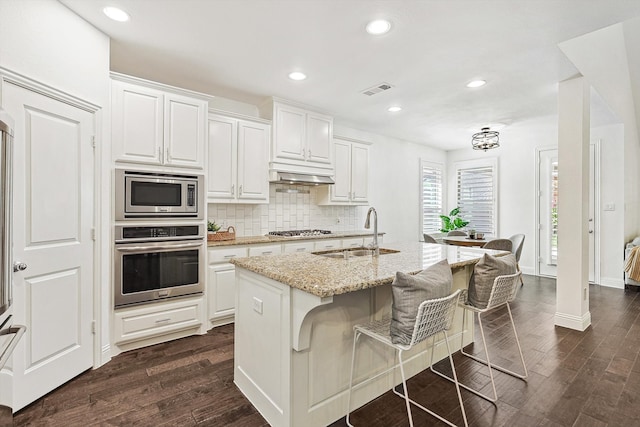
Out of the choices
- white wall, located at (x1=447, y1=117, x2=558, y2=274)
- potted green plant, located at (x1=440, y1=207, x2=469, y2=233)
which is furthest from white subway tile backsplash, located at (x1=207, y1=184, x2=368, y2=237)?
white wall, located at (x1=447, y1=117, x2=558, y2=274)

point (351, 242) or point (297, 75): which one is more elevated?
point (297, 75)

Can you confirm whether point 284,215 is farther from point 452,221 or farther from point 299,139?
point 452,221

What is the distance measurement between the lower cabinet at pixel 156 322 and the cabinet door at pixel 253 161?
134 cm

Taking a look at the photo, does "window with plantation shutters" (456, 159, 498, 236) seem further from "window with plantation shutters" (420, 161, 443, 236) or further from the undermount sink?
the undermount sink

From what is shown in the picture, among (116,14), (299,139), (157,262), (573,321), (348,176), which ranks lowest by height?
(573,321)

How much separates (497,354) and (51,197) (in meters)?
3.64

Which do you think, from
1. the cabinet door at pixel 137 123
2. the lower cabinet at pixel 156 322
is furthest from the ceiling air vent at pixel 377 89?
the lower cabinet at pixel 156 322

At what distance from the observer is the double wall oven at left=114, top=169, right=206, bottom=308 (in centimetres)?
265

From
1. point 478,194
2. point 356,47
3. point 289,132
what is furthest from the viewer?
point 478,194

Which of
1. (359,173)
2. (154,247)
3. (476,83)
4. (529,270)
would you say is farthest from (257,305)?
(529,270)

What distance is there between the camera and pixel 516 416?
187 centimetres

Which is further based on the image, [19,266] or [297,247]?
[297,247]

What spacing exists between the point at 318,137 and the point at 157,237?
95.3 inches

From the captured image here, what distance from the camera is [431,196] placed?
22.2 ft
